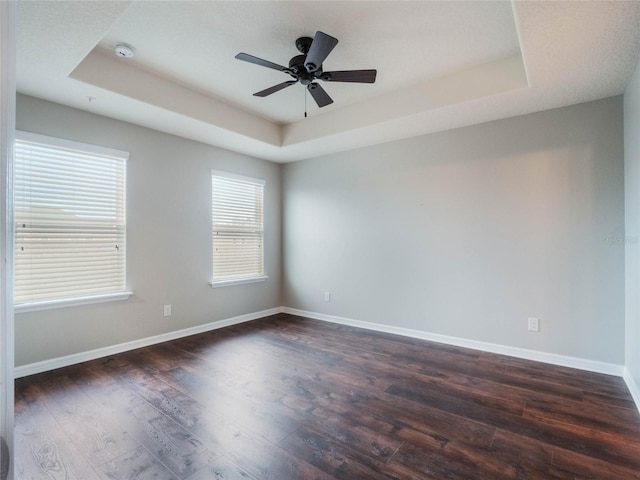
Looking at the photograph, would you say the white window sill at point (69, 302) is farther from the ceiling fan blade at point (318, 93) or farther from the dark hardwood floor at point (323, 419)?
the ceiling fan blade at point (318, 93)

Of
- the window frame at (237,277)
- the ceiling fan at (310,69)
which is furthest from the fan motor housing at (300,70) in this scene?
the window frame at (237,277)

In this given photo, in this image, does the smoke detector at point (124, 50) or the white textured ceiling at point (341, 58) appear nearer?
the white textured ceiling at point (341, 58)

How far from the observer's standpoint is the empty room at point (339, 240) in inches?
75.9

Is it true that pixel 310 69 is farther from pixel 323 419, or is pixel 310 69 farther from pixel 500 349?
pixel 500 349

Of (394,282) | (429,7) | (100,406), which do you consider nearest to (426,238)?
(394,282)

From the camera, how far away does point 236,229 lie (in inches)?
181

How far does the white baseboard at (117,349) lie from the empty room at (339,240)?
2 cm

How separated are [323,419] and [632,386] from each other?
2.42 meters

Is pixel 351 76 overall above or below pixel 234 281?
above

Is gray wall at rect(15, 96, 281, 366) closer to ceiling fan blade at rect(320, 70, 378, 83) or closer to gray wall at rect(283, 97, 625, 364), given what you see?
gray wall at rect(283, 97, 625, 364)

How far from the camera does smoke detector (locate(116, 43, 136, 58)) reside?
2.50m

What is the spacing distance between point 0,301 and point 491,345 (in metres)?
3.89

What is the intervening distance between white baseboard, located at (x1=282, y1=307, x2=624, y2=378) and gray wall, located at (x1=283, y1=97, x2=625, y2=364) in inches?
2.2

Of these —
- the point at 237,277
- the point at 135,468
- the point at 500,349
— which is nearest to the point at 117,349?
the point at 237,277
